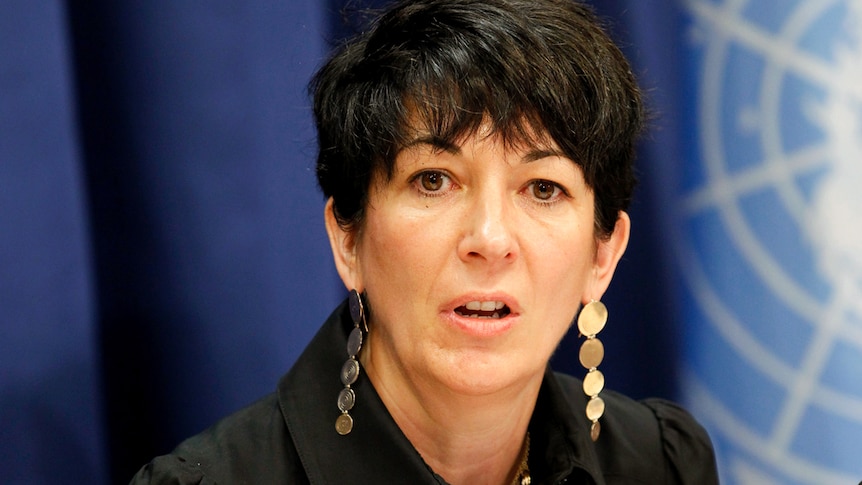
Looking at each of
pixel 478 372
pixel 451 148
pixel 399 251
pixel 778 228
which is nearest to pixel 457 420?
pixel 478 372

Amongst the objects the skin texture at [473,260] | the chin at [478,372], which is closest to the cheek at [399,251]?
the skin texture at [473,260]

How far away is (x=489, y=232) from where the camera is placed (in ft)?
3.94

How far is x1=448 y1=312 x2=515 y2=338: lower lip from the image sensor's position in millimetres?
1240

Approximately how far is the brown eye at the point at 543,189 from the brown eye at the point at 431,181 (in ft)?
0.39

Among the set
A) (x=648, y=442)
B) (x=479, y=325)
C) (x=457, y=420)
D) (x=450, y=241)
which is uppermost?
(x=450, y=241)

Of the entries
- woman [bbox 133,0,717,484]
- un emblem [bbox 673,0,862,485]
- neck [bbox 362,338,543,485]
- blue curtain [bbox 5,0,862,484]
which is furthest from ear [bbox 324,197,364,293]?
un emblem [bbox 673,0,862,485]

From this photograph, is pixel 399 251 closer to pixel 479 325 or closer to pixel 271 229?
pixel 479 325

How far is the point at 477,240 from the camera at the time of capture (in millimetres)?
1202

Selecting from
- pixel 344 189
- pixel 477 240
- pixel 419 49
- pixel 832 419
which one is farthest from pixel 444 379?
pixel 832 419

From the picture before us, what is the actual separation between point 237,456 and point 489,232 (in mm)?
457

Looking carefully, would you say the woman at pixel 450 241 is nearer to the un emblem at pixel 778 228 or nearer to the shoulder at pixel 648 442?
the shoulder at pixel 648 442

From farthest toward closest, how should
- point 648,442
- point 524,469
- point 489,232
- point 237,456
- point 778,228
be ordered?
point 778,228
point 648,442
point 524,469
point 237,456
point 489,232

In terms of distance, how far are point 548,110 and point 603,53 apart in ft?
0.44

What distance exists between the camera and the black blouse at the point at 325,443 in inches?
52.3
